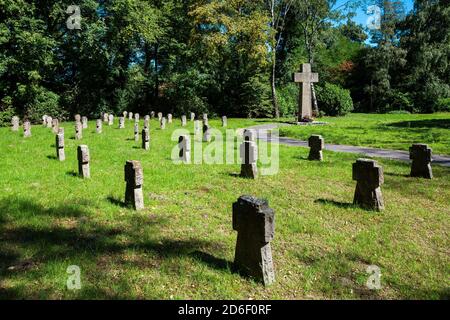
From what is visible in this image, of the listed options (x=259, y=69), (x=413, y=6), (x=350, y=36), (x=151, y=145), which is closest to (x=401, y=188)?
(x=151, y=145)

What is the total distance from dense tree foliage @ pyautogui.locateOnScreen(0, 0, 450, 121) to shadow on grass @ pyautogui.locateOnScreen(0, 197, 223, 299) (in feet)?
81.2

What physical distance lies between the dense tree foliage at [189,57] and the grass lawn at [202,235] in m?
22.1

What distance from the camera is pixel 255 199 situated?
4.19 m

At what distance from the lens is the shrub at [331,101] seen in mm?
35281

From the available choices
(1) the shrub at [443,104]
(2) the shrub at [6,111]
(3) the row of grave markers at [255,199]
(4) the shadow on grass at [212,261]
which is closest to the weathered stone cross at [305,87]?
(3) the row of grave markers at [255,199]

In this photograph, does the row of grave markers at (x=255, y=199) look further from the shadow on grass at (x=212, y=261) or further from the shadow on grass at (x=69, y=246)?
the shadow on grass at (x=69, y=246)

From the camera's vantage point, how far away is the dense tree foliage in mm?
28484

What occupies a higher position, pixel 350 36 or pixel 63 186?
pixel 350 36

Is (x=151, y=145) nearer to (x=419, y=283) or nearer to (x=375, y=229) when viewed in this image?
(x=375, y=229)

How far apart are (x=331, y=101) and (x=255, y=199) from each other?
109 ft

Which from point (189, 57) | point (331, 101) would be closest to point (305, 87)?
point (331, 101)

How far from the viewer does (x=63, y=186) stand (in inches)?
297

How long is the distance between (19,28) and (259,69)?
19.7 m
